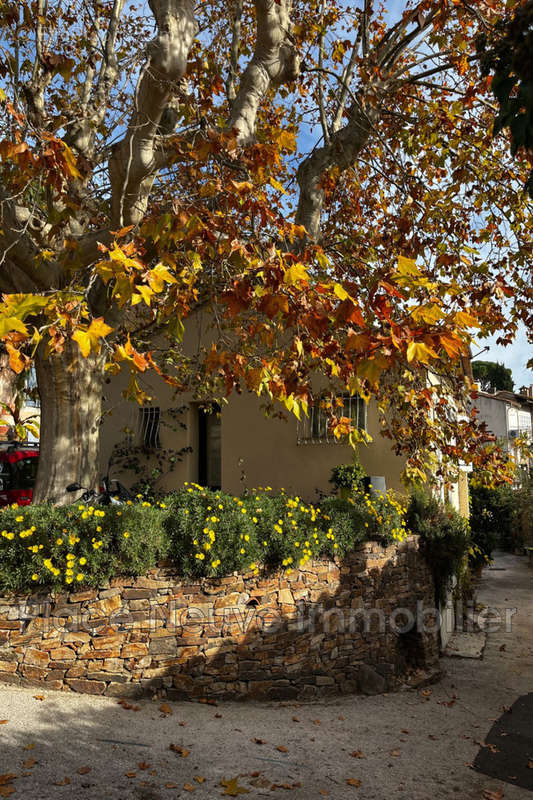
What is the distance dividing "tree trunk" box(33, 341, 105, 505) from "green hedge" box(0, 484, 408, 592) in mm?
718

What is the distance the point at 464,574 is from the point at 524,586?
412cm

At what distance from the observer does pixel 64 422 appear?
647 centimetres

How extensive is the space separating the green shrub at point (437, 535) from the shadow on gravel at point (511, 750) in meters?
A: 2.22

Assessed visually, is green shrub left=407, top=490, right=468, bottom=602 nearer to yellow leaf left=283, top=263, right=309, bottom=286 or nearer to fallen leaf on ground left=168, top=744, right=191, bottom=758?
fallen leaf on ground left=168, top=744, right=191, bottom=758

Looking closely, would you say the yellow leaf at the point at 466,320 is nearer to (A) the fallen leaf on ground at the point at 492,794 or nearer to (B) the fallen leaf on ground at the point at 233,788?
(B) the fallen leaf on ground at the point at 233,788

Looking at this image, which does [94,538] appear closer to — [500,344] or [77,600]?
[77,600]

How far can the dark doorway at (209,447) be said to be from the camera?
12.4 metres

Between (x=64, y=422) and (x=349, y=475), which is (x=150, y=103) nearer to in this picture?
(x=64, y=422)

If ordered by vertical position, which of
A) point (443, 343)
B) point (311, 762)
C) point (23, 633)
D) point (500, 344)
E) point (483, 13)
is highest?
point (483, 13)

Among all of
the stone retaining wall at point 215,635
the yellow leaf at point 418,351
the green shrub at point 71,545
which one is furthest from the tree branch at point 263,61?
the stone retaining wall at point 215,635

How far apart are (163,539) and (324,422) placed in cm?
541

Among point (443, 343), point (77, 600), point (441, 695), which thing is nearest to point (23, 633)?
point (77, 600)

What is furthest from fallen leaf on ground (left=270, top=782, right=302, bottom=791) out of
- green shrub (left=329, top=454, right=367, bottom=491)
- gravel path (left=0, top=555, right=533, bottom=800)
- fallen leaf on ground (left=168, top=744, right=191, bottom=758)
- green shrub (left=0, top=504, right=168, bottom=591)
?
green shrub (left=329, top=454, right=367, bottom=491)

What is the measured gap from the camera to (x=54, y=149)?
4.29 meters
